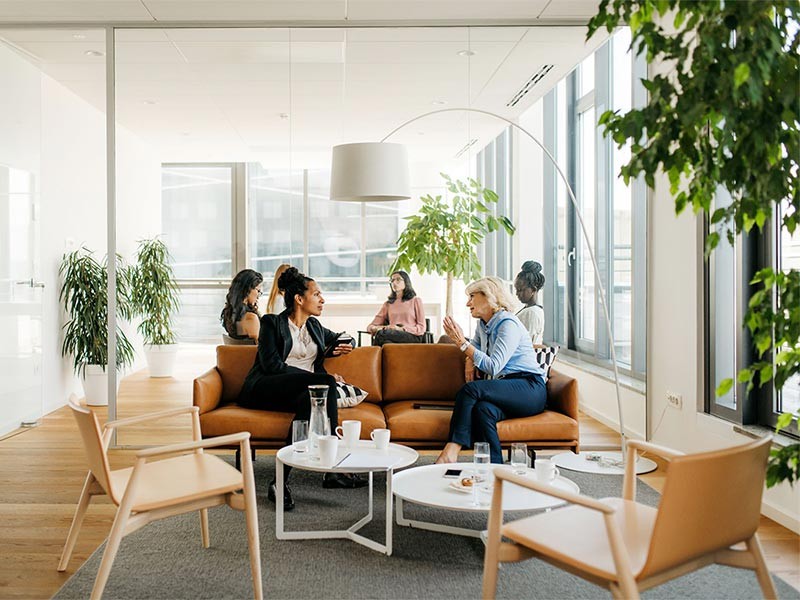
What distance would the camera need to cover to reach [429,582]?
2990 millimetres

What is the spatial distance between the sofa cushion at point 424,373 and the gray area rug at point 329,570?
1.12m

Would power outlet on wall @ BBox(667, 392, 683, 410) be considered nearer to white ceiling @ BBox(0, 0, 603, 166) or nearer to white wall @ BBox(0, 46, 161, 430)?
white ceiling @ BBox(0, 0, 603, 166)

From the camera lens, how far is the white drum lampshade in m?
4.51

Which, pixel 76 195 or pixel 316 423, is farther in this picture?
pixel 76 195

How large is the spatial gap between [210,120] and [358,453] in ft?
9.95

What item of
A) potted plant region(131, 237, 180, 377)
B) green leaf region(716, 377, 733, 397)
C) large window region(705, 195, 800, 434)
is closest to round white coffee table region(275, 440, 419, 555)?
green leaf region(716, 377, 733, 397)

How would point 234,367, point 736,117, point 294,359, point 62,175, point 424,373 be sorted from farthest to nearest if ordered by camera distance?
point 62,175 < point 424,373 < point 234,367 < point 294,359 < point 736,117

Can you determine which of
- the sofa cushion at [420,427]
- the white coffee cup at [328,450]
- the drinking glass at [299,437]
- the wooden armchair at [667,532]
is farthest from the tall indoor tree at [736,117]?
the sofa cushion at [420,427]

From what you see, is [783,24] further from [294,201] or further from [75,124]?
[75,124]

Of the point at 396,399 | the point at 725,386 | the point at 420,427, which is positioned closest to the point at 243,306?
the point at 396,399

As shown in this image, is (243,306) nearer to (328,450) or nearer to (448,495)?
(328,450)

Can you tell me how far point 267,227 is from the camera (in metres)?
5.23

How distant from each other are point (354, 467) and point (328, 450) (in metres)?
0.14

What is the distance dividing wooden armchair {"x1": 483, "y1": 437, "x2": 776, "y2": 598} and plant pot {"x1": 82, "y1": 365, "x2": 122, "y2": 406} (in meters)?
5.04
